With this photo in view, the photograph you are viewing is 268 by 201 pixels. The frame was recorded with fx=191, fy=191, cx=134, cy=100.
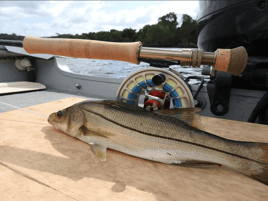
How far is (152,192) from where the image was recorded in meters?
1.30

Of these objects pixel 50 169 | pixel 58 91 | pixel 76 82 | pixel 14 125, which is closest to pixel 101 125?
pixel 50 169

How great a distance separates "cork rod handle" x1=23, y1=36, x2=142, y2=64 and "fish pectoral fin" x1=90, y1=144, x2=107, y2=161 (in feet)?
3.03

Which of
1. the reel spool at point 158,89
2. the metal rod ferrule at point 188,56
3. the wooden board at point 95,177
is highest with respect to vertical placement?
the metal rod ferrule at point 188,56

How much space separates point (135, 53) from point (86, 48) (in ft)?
1.86

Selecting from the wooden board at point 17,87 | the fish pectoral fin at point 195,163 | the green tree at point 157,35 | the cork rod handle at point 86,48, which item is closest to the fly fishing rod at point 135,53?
the cork rod handle at point 86,48

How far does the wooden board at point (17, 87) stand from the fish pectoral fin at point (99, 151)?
13.5 ft

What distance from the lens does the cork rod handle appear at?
6.53 ft

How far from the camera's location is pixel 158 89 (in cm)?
241

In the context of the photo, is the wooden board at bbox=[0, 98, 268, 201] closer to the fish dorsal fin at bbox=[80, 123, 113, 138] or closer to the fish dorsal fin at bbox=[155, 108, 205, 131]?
the fish dorsal fin at bbox=[80, 123, 113, 138]

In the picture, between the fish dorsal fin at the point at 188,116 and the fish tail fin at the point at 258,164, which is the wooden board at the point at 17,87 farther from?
the fish tail fin at the point at 258,164

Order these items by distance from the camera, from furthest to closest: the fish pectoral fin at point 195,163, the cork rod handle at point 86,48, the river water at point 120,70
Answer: the river water at point 120,70 → the cork rod handle at point 86,48 → the fish pectoral fin at point 195,163

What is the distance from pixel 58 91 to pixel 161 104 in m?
4.22

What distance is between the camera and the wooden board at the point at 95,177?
1260 millimetres

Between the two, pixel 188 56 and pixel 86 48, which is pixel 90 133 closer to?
pixel 86 48
